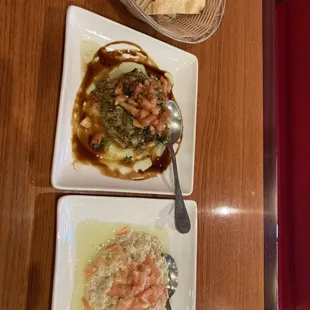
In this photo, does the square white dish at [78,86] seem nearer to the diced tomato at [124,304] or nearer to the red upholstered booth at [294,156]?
the diced tomato at [124,304]

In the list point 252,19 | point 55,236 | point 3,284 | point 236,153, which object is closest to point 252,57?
point 252,19

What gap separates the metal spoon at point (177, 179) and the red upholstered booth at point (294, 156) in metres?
0.98

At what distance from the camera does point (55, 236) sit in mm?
1111

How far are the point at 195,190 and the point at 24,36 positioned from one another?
810mm

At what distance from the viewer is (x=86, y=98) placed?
1219mm

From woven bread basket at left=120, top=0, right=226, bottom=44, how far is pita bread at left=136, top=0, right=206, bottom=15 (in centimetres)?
2

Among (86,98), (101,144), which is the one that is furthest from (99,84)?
(101,144)

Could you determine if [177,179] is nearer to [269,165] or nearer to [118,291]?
[118,291]

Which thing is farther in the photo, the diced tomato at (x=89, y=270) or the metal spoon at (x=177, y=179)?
the metal spoon at (x=177, y=179)

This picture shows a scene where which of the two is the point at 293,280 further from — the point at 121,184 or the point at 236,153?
the point at 121,184

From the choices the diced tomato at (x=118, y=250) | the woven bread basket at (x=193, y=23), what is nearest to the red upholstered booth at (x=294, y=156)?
A: the woven bread basket at (x=193, y=23)

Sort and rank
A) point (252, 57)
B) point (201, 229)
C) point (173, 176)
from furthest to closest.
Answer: point (252, 57), point (201, 229), point (173, 176)

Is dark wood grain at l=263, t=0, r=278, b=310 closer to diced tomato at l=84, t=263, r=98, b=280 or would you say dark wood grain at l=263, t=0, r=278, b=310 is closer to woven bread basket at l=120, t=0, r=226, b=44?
woven bread basket at l=120, t=0, r=226, b=44

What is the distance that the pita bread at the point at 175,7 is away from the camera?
130 cm
